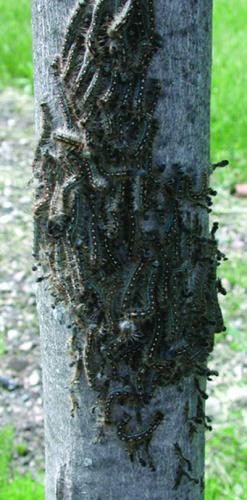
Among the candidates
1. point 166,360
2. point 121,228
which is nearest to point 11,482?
point 166,360

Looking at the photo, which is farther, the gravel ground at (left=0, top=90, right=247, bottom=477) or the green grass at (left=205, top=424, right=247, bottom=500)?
the gravel ground at (left=0, top=90, right=247, bottom=477)

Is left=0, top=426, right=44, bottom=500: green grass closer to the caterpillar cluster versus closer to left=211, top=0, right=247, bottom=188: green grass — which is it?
the caterpillar cluster

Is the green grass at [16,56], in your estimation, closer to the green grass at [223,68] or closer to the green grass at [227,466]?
the green grass at [223,68]

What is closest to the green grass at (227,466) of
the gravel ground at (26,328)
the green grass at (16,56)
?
the gravel ground at (26,328)

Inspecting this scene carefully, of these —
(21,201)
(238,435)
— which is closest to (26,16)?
(21,201)

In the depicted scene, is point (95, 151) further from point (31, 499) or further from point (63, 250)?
point (31, 499)

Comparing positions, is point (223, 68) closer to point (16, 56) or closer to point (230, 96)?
point (230, 96)

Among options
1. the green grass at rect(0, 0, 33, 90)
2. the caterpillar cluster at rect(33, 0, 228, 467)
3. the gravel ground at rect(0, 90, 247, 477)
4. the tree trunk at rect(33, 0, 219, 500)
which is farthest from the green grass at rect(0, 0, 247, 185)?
the caterpillar cluster at rect(33, 0, 228, 467)
